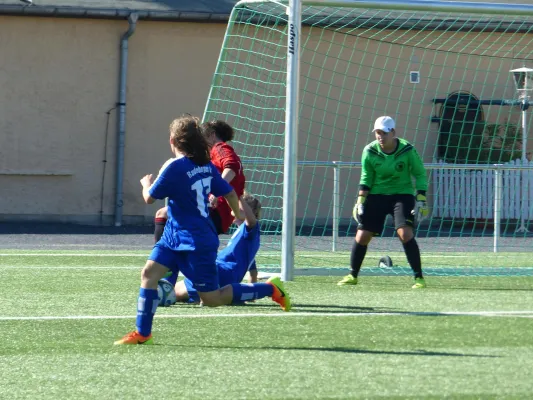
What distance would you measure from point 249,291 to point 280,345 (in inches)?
50.8

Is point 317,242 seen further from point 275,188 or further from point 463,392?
point 463,392

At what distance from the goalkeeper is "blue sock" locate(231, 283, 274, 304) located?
9.12ft

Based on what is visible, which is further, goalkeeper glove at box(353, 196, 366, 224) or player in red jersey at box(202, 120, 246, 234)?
goalkeeper glove at box(353, 196, 366, 224)

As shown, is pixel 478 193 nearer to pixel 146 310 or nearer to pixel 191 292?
pixel 191 292

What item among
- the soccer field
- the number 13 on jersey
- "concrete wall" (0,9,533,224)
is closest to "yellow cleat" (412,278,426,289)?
the soccer field

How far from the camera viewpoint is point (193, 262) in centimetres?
729

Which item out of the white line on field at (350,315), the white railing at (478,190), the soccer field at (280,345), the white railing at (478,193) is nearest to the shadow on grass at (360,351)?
the soccer field at (280,345)

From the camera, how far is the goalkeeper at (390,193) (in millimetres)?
10930

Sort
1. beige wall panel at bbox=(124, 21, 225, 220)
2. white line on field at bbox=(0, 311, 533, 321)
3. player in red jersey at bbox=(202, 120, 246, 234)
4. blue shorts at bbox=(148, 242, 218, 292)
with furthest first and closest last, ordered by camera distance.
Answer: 1. beige wall panel at bbox=(124, 21, 225, 220)
2. player in red jersey at bbox=(202, 120, 246, 234)
3. white line on field at bbox=(0, 311, 533, 321)
4. blue shorts at bbox=(148, 242, 218, 292)

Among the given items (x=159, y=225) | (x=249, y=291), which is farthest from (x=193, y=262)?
(x=159, y=225)

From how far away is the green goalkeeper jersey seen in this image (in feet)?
36.2

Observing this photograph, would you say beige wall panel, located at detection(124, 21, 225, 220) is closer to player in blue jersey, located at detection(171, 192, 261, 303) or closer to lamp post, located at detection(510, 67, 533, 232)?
lamp post, located at detection(510, 67, 533, 232)

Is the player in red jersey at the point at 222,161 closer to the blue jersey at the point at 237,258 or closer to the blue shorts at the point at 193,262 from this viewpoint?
the blue jersey at the point at 237,258

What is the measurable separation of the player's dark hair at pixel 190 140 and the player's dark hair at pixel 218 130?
239cm
